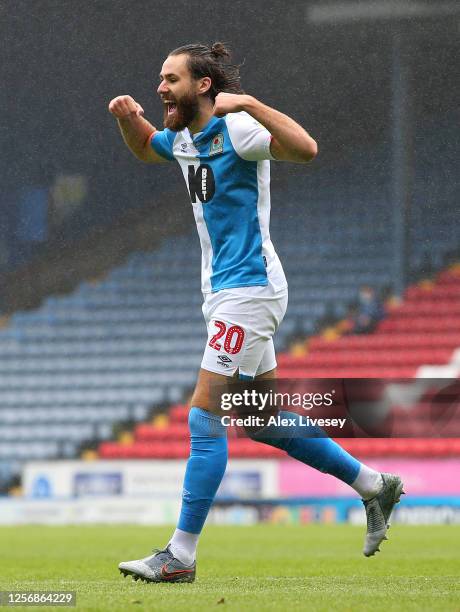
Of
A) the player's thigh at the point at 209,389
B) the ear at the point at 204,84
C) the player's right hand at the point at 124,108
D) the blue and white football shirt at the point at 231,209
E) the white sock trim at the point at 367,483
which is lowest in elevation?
the white sock trim at the point at 367,483

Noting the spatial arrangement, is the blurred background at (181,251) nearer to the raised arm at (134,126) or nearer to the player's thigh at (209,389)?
the raised arm at (134,126)

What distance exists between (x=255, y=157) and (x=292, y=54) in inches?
178

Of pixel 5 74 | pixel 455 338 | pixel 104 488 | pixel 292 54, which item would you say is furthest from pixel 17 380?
pixel 292 54

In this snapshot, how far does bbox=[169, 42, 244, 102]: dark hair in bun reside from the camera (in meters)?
3.56

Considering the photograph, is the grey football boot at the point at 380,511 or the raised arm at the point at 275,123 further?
the grey football boot at the point at 380,511

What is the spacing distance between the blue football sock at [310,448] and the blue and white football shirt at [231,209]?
413mm

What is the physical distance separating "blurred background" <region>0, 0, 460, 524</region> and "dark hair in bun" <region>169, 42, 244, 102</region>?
9.40ft

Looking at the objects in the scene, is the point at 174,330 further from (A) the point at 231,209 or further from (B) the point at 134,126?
(A) the point at 231,209

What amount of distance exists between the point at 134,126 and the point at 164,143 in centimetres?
11

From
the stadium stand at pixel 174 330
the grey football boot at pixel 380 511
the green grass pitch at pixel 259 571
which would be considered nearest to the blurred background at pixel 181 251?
the stadium stand at pixel 174 330

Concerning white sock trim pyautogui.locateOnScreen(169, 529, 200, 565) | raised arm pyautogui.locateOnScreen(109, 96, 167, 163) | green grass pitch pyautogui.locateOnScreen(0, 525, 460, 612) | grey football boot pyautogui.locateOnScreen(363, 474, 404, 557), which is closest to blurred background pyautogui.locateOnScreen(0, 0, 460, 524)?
green grass pitch pyautogui.locateOnScreen(0, 525, 460, 612)

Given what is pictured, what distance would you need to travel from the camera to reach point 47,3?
6695 millimetres

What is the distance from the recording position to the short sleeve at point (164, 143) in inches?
147

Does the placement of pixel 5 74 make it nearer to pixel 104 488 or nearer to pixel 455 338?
pixel 104 488
